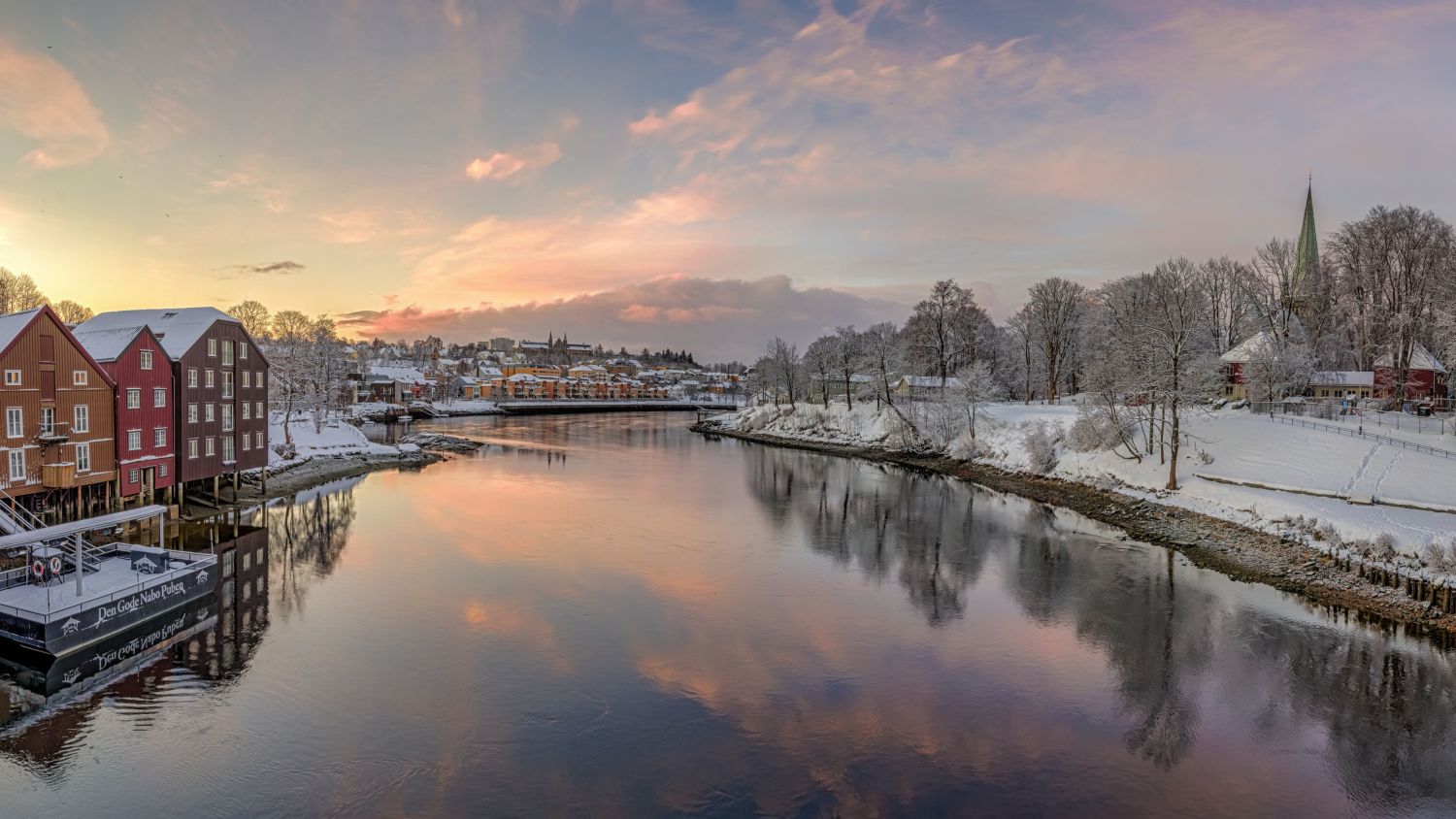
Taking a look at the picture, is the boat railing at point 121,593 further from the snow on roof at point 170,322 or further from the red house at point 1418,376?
the red house at point 1418,376

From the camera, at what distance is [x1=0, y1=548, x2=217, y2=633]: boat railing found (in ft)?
47.3

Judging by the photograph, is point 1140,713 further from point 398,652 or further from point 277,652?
point 277,652

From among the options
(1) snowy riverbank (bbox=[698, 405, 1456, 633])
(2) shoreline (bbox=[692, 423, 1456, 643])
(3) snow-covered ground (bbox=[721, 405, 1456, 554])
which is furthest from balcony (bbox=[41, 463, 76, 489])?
(3) snow-covered ground (bbox=[721, 405, 1456, 554])

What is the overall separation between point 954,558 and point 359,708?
1885 cm

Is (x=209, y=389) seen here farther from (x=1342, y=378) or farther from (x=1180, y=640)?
(x=1342, y=378)

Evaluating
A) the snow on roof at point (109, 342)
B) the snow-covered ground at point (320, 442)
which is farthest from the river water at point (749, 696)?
the snow-covered ground at point (320, 442)

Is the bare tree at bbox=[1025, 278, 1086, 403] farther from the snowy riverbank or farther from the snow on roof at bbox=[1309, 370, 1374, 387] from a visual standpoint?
the snow on roof at bbox=[1309, 370, 1374, 387]

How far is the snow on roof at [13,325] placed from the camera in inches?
800

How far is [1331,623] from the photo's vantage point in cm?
1794

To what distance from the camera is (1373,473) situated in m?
25.6

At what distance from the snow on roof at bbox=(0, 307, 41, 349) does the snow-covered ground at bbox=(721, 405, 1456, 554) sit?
1604 inches

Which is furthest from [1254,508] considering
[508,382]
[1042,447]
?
[508,382]

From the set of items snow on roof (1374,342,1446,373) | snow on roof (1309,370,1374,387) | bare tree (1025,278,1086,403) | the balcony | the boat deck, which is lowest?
the boat deck

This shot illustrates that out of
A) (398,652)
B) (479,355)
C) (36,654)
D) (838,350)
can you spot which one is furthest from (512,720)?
(479,355)
